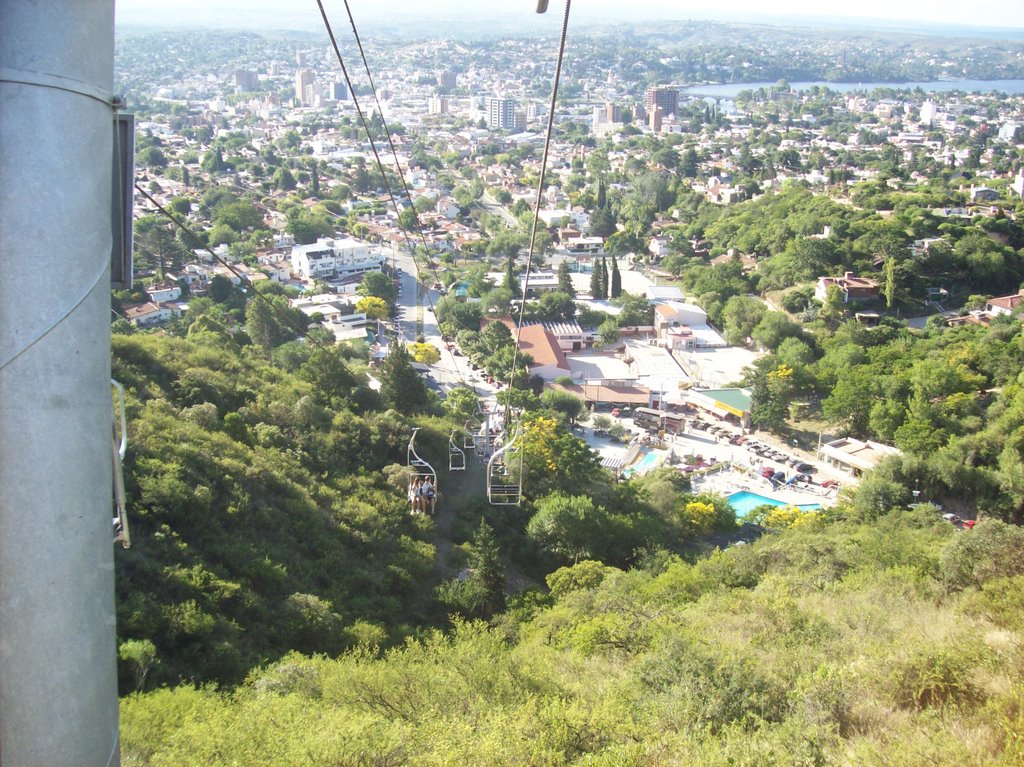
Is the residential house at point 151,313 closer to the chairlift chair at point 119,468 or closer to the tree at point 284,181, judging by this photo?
the chairlift chair at point 119,468

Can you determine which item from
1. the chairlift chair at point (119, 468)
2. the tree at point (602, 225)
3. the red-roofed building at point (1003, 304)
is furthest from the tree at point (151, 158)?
the chairlift chair at point (119, 468)

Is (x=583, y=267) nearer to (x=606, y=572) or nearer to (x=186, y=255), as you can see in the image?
(x=186, y=255)

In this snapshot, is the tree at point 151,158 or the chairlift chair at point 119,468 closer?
the chairlift chair at point 119,468

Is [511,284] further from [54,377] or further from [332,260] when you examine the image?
[54,377]

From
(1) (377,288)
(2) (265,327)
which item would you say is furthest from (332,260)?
(2) (265,327)

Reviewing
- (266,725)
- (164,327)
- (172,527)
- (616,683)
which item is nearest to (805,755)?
(616,683)

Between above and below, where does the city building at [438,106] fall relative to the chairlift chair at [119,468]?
above
